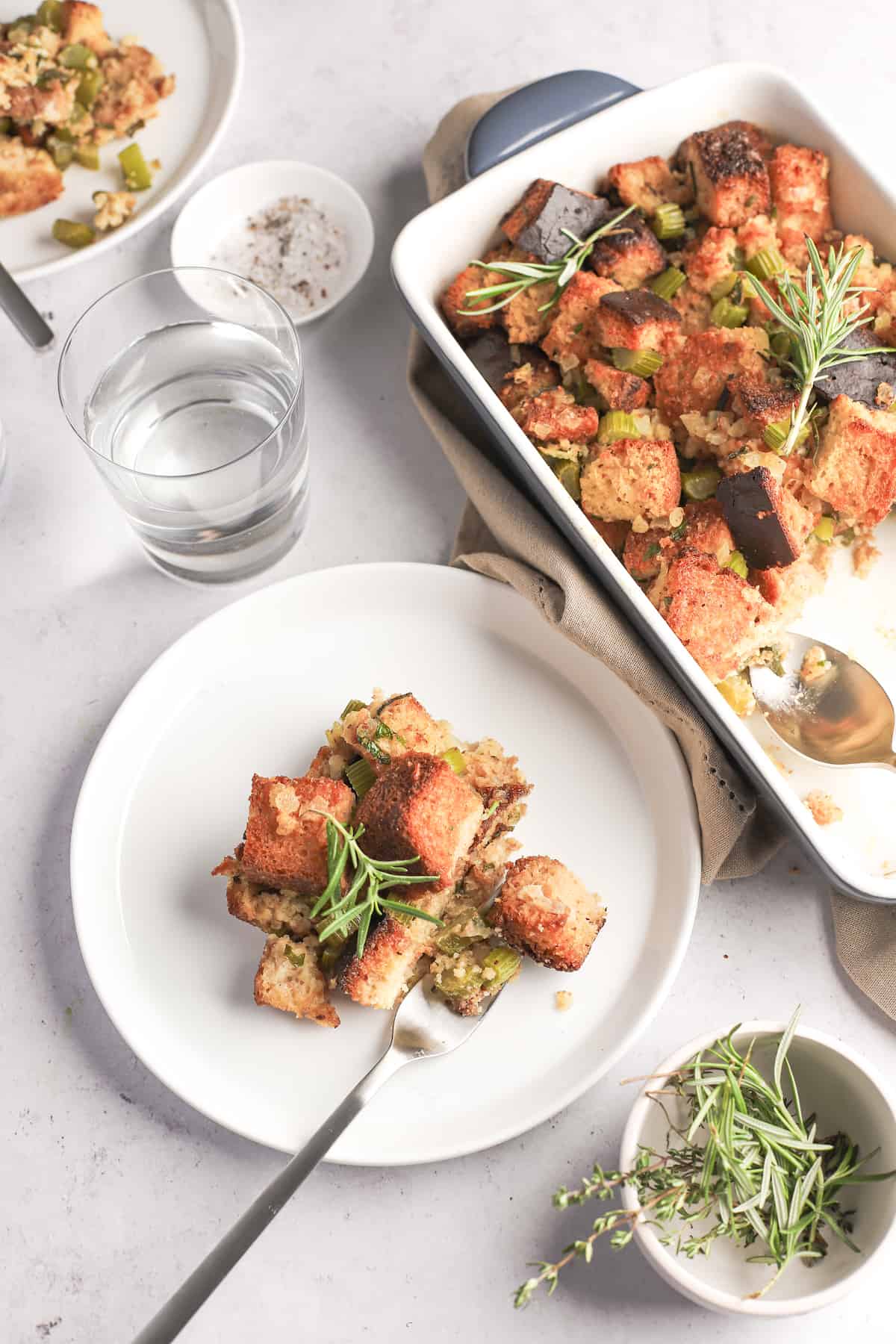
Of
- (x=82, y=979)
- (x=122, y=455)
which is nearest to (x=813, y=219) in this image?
(x=122, y=455)

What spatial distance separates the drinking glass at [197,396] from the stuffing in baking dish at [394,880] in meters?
0.50

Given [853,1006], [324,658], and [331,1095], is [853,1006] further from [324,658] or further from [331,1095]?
[324,658]

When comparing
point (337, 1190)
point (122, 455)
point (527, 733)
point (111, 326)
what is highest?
point (111, 326)

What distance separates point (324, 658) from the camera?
246cm

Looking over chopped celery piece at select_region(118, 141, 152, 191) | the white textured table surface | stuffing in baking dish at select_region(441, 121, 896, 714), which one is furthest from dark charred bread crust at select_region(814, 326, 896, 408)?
chopped celery piece at select_region(118, 141, 152, 191)

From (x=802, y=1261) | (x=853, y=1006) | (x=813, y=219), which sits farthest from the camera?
(x=813, y=219)

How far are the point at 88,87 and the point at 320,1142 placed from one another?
2.34m

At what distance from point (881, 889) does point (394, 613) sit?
1.06 meters

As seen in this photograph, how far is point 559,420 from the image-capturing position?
2.34 meters

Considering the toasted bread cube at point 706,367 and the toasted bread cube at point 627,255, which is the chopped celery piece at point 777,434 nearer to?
the toasted bread cube at point 706,367

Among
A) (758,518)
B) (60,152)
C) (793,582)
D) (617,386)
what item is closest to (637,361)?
(617,386)

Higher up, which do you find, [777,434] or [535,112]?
[535,112]

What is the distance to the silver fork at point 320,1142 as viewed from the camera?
194 centimetres

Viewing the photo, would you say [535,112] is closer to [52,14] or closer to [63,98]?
[63,98]
